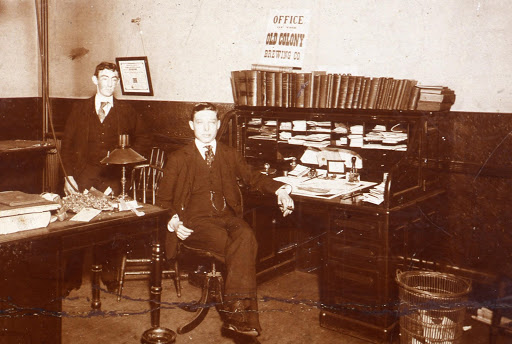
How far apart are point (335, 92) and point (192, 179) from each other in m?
1.23

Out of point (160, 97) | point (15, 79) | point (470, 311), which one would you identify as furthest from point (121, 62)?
point (470, 311)

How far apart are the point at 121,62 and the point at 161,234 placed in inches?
125

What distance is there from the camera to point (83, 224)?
2617 millimetres

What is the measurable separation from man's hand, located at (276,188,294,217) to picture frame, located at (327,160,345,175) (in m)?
0.66

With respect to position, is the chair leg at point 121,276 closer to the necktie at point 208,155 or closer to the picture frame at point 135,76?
the necktie at point 208,155

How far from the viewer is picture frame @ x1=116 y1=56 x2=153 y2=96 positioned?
542 centimetres

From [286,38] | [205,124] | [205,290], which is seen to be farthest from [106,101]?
[205,290]

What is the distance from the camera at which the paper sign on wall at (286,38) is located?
4320 millimetres

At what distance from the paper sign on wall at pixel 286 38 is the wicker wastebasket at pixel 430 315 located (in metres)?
2.12

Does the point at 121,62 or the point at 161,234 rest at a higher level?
the point at 121,62

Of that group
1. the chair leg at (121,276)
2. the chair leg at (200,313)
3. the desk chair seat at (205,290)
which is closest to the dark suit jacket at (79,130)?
the chair leg at (121,276)

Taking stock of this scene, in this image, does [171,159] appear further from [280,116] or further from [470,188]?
[470,188]

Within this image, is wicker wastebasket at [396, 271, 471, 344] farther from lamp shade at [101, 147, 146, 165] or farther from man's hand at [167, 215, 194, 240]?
lamp shade at [101, 147, 146, 165]

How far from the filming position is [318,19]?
13.9 ft
